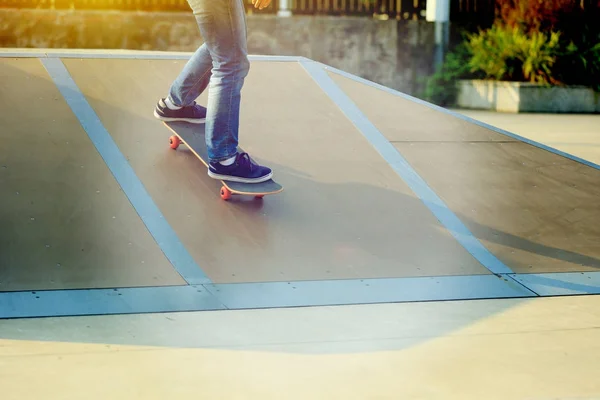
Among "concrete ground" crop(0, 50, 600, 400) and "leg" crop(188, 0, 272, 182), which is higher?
"leg" crop(188, 0, 272, 182)

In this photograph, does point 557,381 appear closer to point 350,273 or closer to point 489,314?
point 489,314

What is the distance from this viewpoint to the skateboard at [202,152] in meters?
5.07

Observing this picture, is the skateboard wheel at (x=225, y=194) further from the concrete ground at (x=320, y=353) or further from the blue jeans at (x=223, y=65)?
the concrete ground at (x=320, y=353)

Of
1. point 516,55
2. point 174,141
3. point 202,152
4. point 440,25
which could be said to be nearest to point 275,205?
point 202,152

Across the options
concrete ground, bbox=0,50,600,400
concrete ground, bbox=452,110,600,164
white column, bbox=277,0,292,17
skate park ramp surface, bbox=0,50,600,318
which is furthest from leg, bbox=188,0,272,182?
white column, bbox=277,0,292,17

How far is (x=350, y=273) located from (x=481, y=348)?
1.06 meters

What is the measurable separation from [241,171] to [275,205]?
0.26 metres

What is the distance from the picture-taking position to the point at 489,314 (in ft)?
13.2

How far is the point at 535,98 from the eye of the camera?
566 inches

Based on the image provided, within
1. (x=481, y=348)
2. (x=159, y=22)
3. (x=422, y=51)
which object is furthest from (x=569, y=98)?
(x=481, y=348)

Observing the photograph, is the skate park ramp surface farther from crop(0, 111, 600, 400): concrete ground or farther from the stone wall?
the stone wall

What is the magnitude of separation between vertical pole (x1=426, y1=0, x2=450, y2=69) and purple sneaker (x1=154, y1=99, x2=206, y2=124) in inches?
414

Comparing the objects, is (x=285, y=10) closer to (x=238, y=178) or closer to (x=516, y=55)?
(x=516, y=55)

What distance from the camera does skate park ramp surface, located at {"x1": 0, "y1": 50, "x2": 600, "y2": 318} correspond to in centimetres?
430
